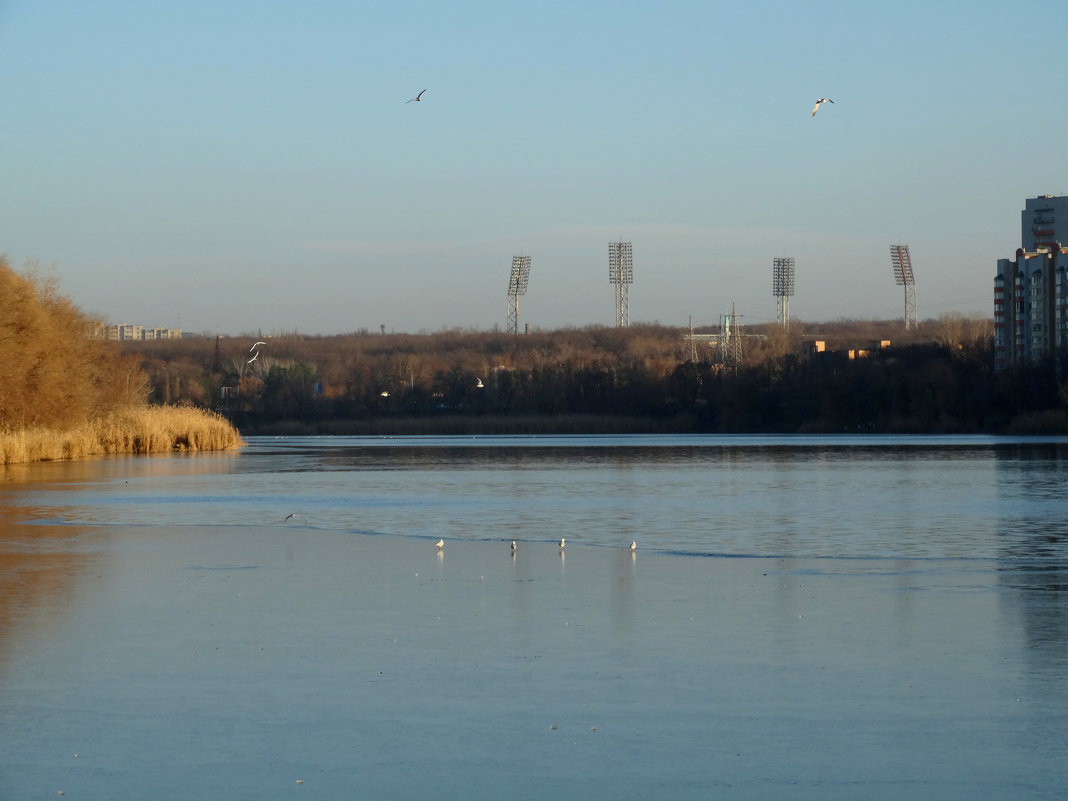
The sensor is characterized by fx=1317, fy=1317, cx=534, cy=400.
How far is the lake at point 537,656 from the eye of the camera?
5117mm

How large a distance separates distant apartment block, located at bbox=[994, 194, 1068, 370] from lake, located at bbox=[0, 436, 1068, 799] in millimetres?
57827

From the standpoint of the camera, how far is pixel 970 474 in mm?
25719

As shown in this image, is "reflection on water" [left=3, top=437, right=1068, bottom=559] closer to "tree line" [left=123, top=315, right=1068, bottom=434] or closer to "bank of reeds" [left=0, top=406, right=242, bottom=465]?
"bank of reeds" [left=0, top=406, right=242, bottom=465]

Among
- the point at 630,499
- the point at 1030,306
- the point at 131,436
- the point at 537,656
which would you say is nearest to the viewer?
the point at 537,656

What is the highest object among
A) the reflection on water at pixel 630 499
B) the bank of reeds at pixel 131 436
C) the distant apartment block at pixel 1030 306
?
the distant apartment block at pixel 1030 306

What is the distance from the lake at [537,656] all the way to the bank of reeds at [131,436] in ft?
66.3

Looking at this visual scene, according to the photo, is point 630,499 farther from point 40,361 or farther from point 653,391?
point 653,391

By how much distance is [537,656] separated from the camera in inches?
287

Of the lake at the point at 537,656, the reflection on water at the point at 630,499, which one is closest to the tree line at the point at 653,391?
the reflection on water at the point at 630,499

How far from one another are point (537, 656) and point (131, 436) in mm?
36332

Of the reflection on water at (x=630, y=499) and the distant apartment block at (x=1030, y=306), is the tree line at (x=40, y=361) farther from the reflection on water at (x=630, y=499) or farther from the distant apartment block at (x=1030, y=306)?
the distant apartment block at (x=1030, y=306)

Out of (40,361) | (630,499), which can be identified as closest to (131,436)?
(40,361)

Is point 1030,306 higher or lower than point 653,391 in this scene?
higher

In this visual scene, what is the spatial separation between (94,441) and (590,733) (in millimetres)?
36202
